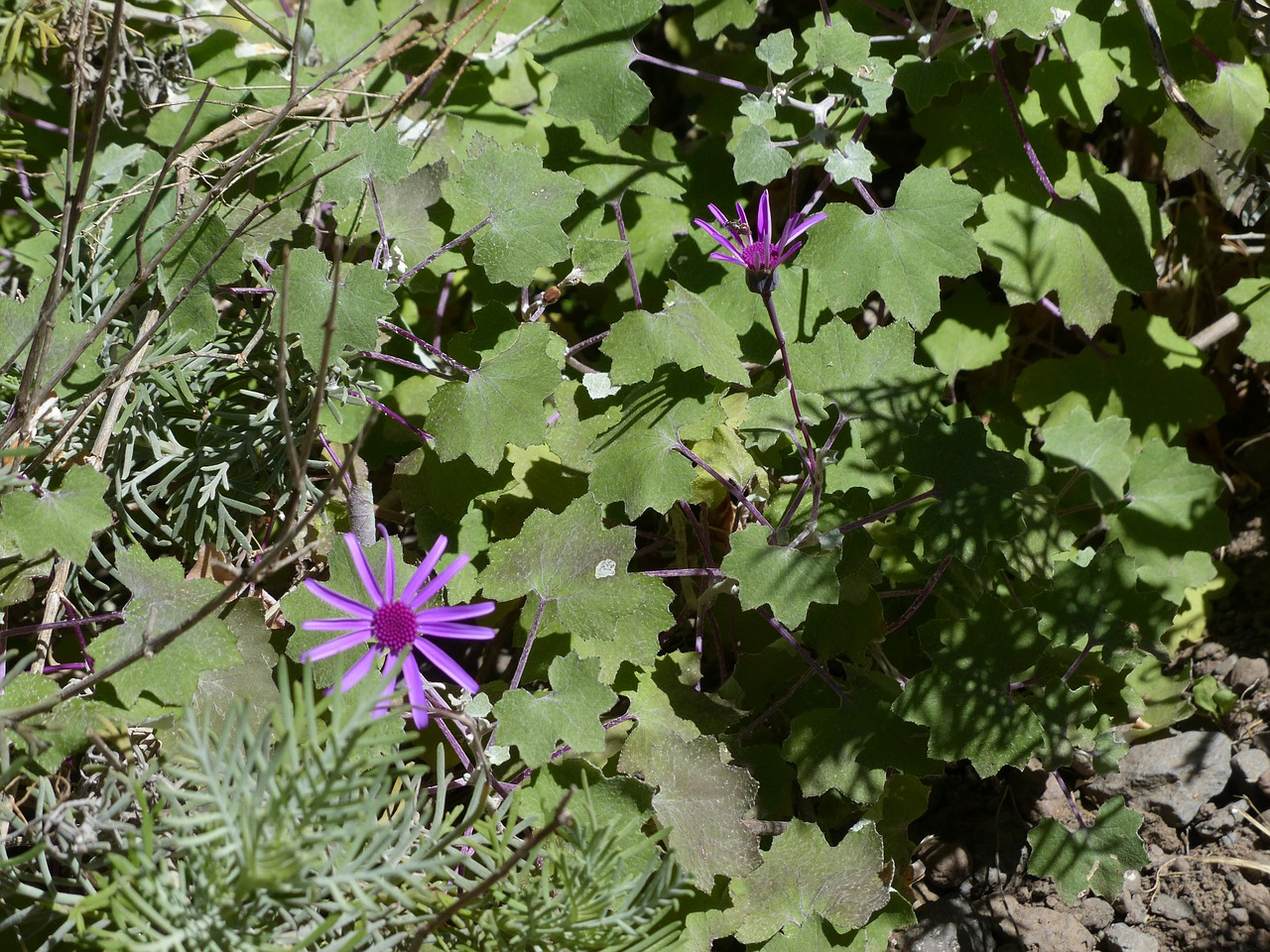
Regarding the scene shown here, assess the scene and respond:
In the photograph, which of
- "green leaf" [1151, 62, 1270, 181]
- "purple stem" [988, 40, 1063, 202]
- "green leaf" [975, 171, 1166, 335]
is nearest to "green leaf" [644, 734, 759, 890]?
"green leaf" [975, 171, 1166, 335]

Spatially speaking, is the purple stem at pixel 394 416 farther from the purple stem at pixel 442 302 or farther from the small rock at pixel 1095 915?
the small rock at pixel 1095 915

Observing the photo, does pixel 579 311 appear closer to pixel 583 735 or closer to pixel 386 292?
pixel 386 292

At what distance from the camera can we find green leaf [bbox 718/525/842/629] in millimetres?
1497

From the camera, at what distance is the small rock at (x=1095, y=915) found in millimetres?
1718

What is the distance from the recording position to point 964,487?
1594mm

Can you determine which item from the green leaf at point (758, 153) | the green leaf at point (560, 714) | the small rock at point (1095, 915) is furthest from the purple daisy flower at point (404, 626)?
the small rock at point (1095, 915)

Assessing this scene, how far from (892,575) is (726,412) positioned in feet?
1.39

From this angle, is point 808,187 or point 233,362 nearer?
point 233,362

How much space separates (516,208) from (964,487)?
0.86 metres

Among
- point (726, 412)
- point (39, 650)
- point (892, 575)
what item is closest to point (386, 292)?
point (726, 412)

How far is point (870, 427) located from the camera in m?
1.63

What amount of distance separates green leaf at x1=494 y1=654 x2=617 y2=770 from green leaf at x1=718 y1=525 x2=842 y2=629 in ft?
0.83

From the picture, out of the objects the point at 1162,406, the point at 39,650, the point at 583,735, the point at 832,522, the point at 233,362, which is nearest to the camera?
the point at 583,735

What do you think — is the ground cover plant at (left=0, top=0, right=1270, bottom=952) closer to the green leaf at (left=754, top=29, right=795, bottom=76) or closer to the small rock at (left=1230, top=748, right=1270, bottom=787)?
the green leaf at (left=754, top=29, right=795, bottom=76)
